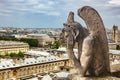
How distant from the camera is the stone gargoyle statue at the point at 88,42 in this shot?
702 cm

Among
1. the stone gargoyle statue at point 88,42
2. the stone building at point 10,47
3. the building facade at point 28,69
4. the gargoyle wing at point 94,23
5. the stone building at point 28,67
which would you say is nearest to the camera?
the stone gargoyle statue at point 88,42

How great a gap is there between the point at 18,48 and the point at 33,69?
59002 mm

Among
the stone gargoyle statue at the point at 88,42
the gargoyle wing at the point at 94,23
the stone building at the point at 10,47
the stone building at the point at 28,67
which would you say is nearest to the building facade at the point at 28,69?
the stone building at the point at 28,67

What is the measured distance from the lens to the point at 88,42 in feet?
23.0

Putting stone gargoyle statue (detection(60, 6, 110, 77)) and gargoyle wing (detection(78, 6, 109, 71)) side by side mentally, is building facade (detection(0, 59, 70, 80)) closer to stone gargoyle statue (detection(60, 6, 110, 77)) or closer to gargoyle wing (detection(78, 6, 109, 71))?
stone gargoyle statue (detection(60, 6, 110, 77))

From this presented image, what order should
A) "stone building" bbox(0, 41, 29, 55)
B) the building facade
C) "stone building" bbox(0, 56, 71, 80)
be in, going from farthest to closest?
"stone building" bbox(0, 41, 29, 55) < "stone building" bbox(0, 56, 71, 80) < the building facade

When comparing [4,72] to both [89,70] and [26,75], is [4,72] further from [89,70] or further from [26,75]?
[89,70]

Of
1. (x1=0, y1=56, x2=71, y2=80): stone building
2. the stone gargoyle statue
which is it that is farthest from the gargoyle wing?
(x1=0, y1=56, x2=71, y2=80): stone building

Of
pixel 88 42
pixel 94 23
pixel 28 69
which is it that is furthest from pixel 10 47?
pixel 88 42

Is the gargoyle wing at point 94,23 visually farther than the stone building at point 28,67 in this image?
No

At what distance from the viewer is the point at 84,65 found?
23.0 feet

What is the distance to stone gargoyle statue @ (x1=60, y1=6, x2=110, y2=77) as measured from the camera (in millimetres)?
7023

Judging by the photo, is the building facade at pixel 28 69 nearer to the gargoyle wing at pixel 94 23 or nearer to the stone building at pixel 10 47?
the gargoyle wing at pixel 94 23

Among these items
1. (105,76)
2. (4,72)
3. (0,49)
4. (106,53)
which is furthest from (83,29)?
(0,49)
